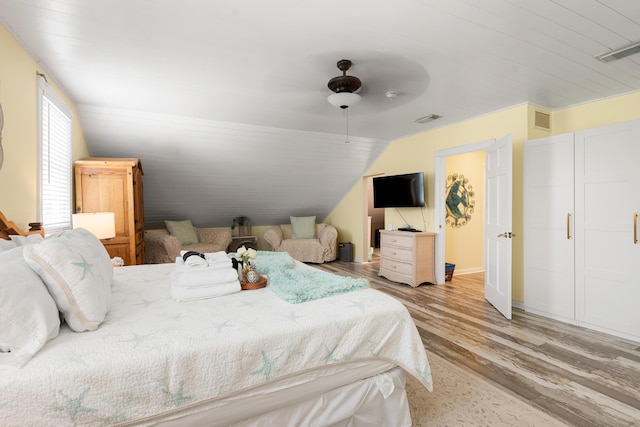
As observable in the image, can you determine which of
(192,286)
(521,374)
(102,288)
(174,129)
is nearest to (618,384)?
(521,374)

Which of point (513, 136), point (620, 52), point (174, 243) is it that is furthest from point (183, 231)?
point (620, 52)

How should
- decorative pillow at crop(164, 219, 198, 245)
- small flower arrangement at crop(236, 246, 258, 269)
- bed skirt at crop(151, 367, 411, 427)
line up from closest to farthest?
bed skirt at crop(151, 367, 411, 427), small flower arrangement at crop(236, 246, 258, 269), decorative pillow at crop(164, 219, 198, 245)

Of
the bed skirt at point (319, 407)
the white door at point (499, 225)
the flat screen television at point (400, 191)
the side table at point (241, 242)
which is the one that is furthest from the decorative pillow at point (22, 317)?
the side table at point (241, 242)

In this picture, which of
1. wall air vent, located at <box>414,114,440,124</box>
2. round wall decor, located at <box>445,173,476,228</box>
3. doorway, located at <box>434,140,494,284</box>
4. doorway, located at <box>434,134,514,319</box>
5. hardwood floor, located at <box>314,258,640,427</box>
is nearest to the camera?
hardwood floor, located at <box>314,258,640,427</box>

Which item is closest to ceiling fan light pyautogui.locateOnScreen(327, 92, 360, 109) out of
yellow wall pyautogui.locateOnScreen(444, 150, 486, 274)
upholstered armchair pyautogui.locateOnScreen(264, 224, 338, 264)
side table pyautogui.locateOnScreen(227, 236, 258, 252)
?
yellow wall pyautogui.locateOnScreen(444, 150, 486, 274)

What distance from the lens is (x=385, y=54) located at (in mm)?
2434

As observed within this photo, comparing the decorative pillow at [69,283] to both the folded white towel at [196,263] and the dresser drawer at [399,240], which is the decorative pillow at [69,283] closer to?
the folded white towel at [196,263]

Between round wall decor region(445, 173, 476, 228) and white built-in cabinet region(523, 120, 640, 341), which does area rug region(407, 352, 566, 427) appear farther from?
round wall decor region(445, 173, 476, 228)

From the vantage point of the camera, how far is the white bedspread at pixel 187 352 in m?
1.02

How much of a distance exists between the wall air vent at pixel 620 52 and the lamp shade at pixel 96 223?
176 inches

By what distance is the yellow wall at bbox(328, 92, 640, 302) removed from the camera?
338 cm

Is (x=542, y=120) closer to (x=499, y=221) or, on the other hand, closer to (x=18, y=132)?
(x=499, y=221)

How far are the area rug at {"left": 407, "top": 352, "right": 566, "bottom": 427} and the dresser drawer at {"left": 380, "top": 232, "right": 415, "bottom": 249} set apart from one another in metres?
2.59

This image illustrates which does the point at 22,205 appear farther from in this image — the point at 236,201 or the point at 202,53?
the point at 236,201
